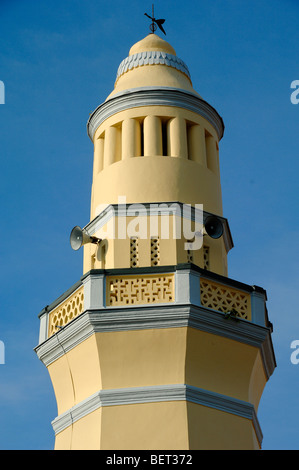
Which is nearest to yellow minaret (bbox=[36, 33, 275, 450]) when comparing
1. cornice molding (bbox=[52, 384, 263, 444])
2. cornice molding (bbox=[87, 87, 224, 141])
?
cornice molding (bbox=[52, 384, 263, 444])

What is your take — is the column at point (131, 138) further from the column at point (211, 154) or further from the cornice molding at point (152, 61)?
the cornice molding at point (152, 61)

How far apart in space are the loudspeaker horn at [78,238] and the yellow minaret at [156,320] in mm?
24

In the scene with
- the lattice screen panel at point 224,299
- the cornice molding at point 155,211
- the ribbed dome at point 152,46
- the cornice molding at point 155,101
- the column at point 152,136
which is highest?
the ribbed dome at point 152,46

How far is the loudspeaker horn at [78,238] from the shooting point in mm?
16750

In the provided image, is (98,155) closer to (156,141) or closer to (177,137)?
(156,141)

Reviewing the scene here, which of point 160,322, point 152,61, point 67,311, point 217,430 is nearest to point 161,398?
point 217,430

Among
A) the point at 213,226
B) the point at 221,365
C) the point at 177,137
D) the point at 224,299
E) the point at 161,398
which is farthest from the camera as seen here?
the point at 177,137

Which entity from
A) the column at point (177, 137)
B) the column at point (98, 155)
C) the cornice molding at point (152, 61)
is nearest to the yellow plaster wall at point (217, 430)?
the column at point (177, 137)

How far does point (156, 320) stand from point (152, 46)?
23.3 feet

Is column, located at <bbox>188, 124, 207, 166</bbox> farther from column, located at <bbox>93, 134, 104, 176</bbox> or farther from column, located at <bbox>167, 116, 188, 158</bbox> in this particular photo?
column, located at <bbox>93, 134, 104, 176</bbox>

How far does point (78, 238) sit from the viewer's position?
55.2 feet

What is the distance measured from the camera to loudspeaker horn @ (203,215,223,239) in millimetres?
16719

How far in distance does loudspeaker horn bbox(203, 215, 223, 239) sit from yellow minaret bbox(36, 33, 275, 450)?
1.0 inches
